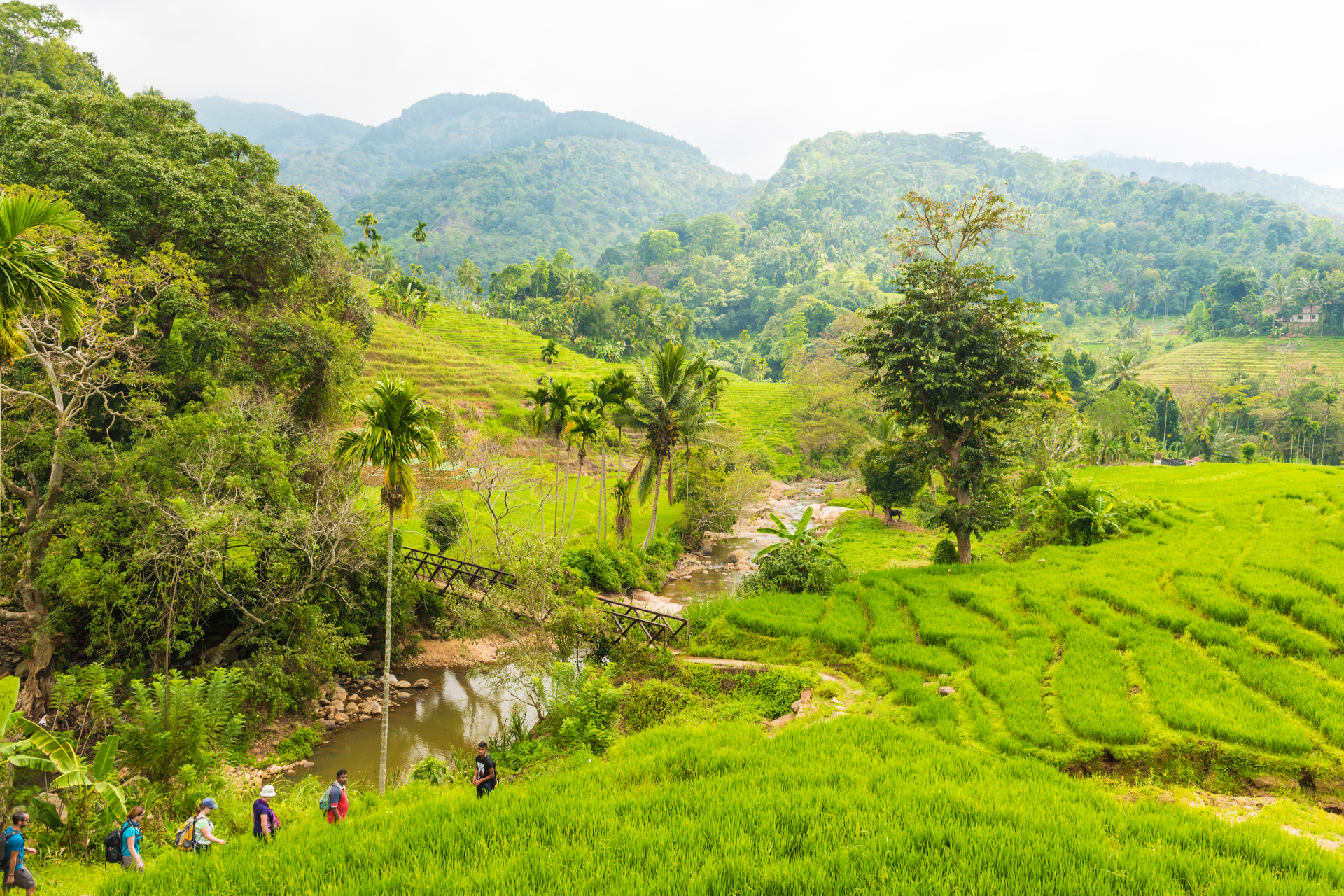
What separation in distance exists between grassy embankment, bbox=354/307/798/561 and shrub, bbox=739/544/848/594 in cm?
1108

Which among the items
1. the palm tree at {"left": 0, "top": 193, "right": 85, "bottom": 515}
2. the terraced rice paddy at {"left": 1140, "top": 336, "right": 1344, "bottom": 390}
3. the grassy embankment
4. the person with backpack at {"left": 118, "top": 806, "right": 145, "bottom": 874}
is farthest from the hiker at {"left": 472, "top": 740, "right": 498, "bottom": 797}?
the terraced rice paddy at {"left": 1140, "top": 336, "right": 1344, "bottom": 390}

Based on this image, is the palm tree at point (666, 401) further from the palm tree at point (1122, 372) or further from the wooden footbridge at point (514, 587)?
the palm tree at point (1122, 372)

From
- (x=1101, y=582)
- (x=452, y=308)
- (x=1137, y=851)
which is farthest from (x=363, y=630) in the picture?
(x=452, y=308)

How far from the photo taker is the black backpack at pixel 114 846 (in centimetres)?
915

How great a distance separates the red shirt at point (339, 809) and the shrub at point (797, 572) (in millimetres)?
12789

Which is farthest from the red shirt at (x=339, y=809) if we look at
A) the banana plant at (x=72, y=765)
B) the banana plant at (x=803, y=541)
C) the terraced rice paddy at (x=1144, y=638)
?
the banana plant at (x=803, y=541)

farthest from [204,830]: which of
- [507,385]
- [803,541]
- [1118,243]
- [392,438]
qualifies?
[1118,243]

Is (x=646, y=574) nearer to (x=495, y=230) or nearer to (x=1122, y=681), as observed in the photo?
(x=1122, y=681)

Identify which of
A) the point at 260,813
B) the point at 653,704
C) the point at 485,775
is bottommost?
the point at 653,704

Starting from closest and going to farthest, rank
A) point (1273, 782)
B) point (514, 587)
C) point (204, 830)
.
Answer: point (1273, 782) < point (204, 830) < point (514, 587)

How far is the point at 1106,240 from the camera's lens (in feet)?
527

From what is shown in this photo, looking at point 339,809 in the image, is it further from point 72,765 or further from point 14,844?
point 72,765

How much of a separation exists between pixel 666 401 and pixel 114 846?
72.6ft

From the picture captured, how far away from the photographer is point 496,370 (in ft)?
194
